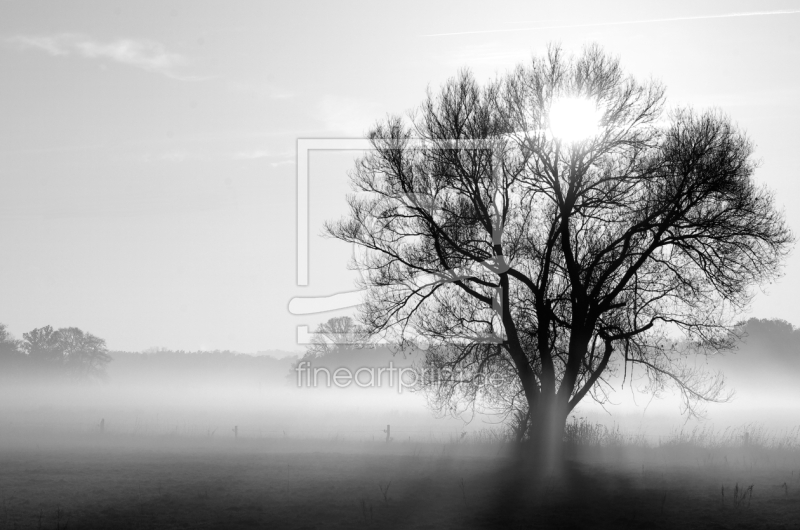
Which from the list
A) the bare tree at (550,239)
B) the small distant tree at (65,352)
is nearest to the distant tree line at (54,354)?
the small distant tree at (65,352)

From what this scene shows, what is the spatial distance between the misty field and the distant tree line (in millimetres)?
51518

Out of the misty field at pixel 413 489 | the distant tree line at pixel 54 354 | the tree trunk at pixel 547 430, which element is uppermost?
the distant tree line at pixel 54 354

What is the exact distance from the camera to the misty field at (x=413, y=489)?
13453 mm

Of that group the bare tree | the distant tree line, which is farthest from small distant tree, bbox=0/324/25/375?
the bare tree

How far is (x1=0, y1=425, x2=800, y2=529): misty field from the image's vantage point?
13.5 m

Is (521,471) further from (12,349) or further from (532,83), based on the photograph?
(12,349)

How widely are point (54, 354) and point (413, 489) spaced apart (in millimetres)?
66448

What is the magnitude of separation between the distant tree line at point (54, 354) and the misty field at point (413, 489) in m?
51.5

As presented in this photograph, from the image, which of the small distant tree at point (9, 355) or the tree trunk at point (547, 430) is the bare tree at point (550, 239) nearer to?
the tree trunk at point (547, 430)

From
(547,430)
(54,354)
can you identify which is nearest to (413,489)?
(547,430)

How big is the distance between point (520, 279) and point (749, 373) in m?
71.3

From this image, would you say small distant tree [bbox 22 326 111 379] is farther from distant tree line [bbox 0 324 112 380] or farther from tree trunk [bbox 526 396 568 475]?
tree trunk [bbox 526 396 568 475]

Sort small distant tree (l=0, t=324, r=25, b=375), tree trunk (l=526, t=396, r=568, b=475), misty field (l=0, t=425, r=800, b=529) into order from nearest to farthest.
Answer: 1. misty field (l=0, t=425, r=800, b=529)
2. tree trunk (l=526, t=396, r=568, b=475)
3. small distant tree (l=0, t=324, r=25, b=375)

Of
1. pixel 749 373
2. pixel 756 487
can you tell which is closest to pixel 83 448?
pixel 756 487
